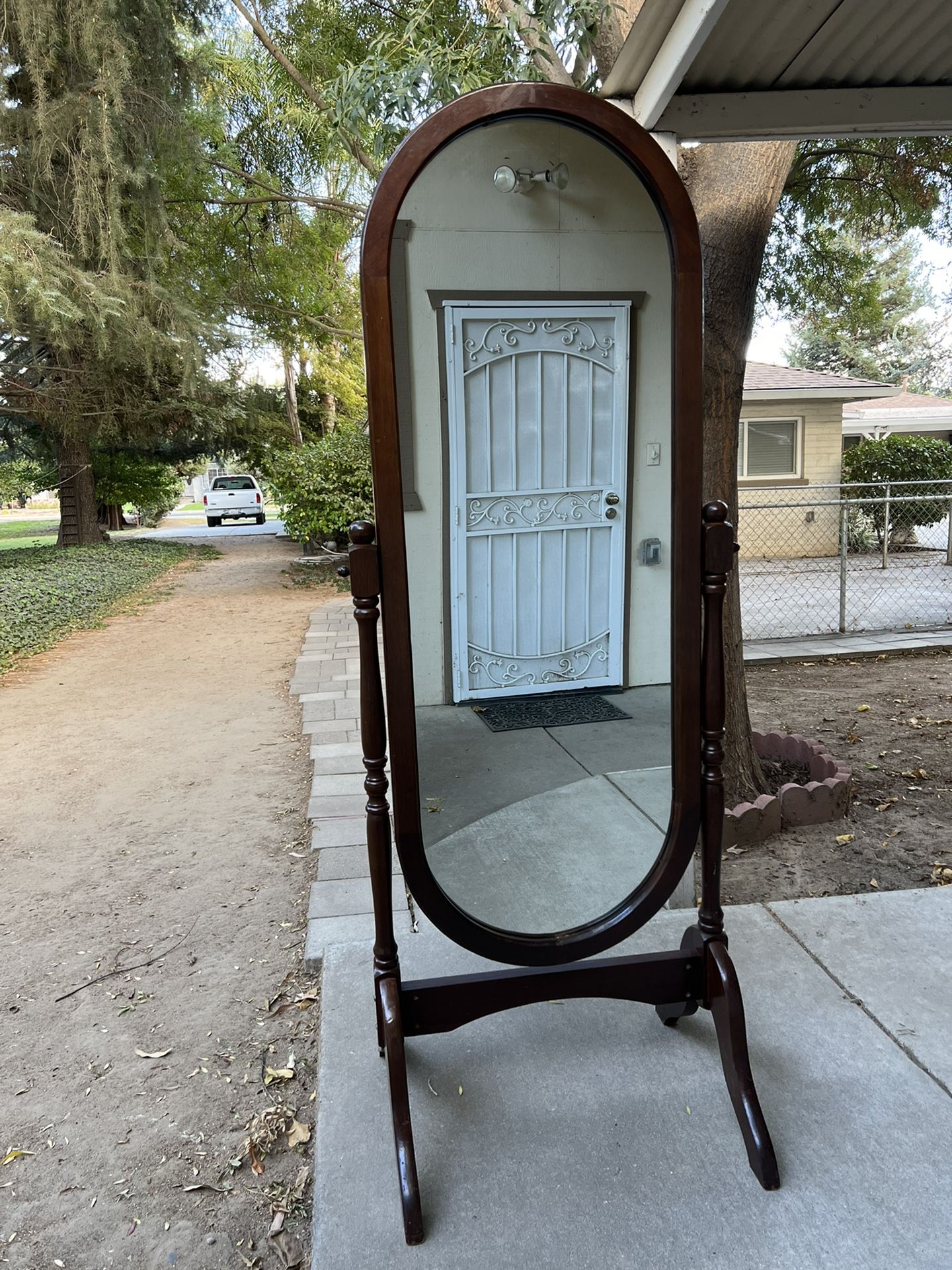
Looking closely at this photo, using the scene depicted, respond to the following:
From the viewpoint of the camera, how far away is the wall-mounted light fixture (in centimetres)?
175

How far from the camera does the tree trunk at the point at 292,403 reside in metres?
20.2

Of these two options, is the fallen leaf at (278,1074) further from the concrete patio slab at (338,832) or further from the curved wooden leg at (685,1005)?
the concrete patio slab at (338,832)

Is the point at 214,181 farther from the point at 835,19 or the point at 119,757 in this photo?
the point at 835,19

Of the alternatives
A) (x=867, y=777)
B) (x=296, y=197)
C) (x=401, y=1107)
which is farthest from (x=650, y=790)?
(x=296, y=197)

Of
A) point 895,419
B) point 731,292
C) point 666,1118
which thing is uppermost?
point 895,419

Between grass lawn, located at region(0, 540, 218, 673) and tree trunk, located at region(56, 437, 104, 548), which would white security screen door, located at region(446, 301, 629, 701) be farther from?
tree trunk, located at region(56, 437, 104, 548)

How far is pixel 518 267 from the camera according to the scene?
178 cm

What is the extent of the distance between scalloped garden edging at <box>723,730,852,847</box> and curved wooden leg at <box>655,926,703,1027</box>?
3.99 feet

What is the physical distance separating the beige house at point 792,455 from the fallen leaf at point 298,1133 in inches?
521

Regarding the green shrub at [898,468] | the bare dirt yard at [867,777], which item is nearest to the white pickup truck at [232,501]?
the green shrub at [898,468]

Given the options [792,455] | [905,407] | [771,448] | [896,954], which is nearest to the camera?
[896,954]

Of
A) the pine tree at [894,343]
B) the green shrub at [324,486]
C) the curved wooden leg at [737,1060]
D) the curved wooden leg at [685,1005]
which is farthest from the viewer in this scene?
the pine tree at [894,343]

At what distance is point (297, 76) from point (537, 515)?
8457mm

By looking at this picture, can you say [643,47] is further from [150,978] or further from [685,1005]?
[150,978]
